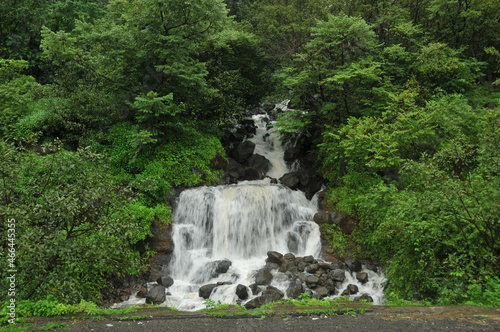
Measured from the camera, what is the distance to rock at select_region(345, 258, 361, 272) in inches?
428

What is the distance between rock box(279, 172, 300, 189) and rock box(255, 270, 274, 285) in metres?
5.92

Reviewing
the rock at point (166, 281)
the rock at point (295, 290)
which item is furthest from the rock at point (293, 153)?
the rock at point (166, 281)

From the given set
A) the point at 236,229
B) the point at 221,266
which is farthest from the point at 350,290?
the point at 236,229

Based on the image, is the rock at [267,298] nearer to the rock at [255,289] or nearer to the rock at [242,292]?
the rock at [255,289]

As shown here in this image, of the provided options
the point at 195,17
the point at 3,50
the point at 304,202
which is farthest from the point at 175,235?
the point at 3,50

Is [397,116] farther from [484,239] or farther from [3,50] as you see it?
[3,50]

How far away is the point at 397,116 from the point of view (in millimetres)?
11469

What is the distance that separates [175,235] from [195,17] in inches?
377

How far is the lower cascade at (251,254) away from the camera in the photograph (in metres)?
9.64

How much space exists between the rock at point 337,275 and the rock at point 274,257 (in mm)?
1913

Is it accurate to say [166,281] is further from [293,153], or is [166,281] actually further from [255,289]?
[293,153]

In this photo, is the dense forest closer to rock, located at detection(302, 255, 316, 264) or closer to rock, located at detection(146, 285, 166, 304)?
rock, located at detection(146, 285, 166, 304)

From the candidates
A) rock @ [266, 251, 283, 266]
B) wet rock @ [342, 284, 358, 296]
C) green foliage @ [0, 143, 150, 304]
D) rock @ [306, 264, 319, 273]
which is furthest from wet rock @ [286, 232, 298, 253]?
green foliage @ [0, 143, 150, 304]

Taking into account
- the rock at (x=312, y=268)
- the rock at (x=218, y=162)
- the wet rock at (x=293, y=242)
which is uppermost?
the rock at (x=218, y=162)
